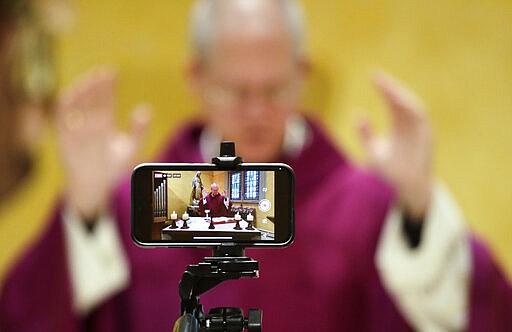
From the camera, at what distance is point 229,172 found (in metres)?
1.56

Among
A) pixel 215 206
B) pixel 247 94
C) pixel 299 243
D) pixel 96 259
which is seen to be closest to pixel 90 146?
pixel 96 259

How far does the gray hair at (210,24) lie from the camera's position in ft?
8.93

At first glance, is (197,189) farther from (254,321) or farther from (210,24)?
(210,24)

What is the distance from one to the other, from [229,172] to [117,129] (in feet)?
4.14

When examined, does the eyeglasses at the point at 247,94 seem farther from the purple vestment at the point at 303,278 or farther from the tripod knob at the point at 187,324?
the tripod knob at the point at 187,324

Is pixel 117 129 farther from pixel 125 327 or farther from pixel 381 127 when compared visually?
pixel 381 127

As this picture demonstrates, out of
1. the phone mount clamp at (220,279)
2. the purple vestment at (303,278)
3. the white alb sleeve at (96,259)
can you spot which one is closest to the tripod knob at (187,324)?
the phone mount clamp at (220,279)

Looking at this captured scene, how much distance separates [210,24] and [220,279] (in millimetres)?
1396

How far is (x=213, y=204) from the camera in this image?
1619mm

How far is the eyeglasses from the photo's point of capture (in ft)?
8.79

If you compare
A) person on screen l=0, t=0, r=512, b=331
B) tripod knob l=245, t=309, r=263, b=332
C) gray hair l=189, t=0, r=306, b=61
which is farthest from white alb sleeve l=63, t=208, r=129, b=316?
tripod knob l=245, t=309, r=263, b=332

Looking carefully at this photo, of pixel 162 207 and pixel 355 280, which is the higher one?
pixel 162 207

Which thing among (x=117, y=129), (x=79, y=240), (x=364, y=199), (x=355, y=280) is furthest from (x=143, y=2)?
(x=355, y=280)

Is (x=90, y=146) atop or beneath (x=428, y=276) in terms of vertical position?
atop
